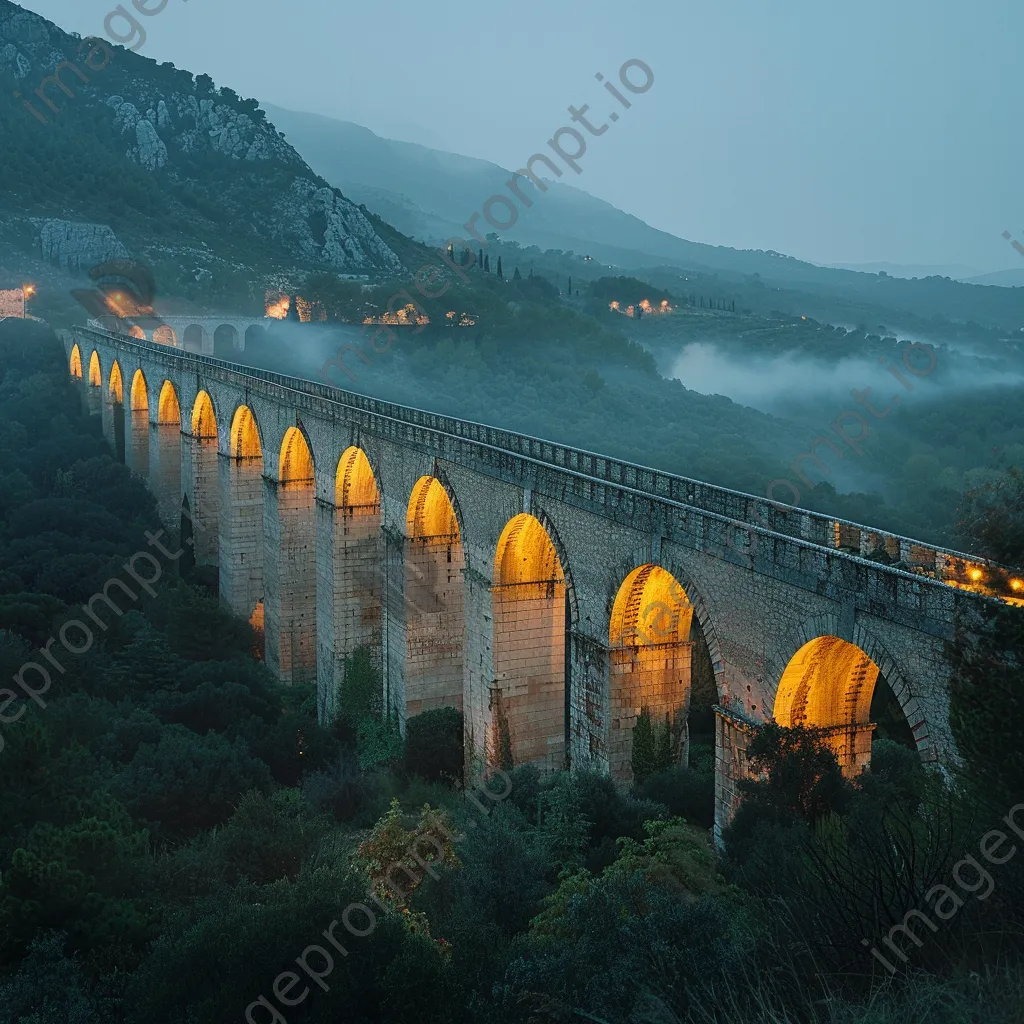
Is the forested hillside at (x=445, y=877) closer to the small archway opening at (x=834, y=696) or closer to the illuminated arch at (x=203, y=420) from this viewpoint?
the small archway opening at (x=834, y=696)

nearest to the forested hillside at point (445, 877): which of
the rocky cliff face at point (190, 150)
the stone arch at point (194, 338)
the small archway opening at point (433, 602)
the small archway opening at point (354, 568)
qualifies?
the small archway opening at point (433, 602)

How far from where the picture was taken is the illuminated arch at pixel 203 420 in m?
39.4

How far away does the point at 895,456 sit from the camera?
2416 inches

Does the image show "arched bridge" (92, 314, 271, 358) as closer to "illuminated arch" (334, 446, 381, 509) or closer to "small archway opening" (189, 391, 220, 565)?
"small archway opening" (189, 391, 220, 565)

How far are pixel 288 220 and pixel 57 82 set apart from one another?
2708 centimetres

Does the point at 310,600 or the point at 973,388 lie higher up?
the point at 973,388

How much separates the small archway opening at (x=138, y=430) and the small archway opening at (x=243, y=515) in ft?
42.6

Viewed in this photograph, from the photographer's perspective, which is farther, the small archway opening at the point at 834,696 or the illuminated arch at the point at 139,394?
the illuminated arch at the point at 139,394

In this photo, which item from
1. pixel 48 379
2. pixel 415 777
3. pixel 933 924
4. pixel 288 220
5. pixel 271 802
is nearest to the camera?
pixel 933 924

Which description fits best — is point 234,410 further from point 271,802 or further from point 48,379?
point 48,379

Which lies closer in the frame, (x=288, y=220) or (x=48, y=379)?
(x=48, y=379)

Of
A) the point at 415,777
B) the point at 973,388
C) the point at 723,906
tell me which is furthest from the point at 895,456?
the point at 723,906

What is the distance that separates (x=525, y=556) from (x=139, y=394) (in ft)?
102

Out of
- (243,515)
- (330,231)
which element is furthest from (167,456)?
(330,231)
